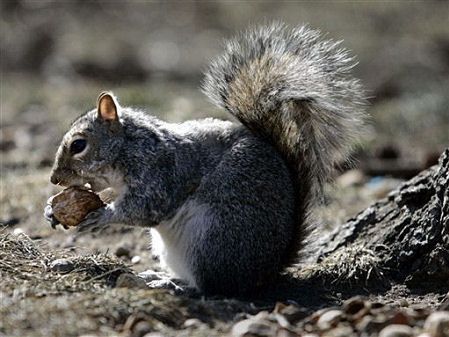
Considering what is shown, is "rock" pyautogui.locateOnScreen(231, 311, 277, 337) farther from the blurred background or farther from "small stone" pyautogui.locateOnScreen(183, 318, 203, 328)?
the blurred background

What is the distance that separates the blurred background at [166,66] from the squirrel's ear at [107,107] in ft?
4.08

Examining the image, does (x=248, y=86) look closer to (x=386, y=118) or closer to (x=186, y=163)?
(x=186, y=163)

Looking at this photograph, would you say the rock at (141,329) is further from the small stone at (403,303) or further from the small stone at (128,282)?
the small stone at (403,303)

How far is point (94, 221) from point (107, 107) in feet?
1.75

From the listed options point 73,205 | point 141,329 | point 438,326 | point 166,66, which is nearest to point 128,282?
point 73,205

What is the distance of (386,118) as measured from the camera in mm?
9117

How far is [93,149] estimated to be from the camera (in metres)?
4.76

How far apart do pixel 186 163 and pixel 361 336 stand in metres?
1.37

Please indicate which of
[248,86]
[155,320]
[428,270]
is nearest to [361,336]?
[155,320]

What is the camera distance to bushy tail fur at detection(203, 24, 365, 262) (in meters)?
4.68

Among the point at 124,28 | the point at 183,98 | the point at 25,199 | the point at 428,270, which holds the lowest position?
the point at 428,270

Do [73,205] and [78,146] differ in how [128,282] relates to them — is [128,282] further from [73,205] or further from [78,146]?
[78,146]

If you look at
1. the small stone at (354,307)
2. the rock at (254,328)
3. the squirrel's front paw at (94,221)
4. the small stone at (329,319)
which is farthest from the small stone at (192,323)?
the squirrel's front paw at (94,221)

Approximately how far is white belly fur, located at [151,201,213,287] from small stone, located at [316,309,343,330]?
2.80ft
